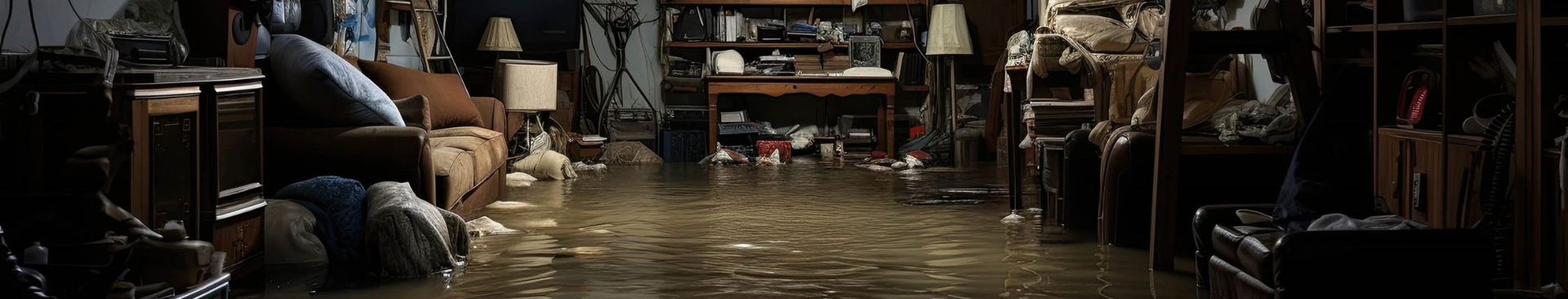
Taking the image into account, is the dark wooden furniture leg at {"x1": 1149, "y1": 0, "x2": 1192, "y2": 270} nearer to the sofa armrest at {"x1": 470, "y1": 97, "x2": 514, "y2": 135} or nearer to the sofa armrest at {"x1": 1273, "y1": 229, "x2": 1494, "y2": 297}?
the sofa armrest at {"x1": 1273, "y1": 229, "x2": 1494, "y2": 297}

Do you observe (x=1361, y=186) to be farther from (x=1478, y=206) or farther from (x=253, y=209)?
(x=253, y=209)

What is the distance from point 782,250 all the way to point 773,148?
4930mm

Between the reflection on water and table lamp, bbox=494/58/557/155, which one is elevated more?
table lamp, bbox=494/58/557/155

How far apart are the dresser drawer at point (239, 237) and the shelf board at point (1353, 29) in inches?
122

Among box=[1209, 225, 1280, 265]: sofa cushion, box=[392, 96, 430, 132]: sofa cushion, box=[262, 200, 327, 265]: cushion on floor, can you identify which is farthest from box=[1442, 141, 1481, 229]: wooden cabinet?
box=[392, 96, 430, 132]: sofa cushion

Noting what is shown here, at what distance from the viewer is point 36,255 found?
2.47 m

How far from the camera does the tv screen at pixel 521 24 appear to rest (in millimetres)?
9430

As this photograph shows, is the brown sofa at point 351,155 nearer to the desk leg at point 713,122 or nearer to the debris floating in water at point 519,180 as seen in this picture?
the debris floating in water at point 519,180

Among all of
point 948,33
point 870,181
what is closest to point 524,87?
point 870,181

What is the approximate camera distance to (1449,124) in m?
3.33

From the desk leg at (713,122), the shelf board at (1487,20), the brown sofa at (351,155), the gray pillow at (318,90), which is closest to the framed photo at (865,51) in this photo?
the desk leg at (713,122)

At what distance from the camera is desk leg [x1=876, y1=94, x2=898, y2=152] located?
9.49m

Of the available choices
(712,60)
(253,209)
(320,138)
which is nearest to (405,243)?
(253,209)

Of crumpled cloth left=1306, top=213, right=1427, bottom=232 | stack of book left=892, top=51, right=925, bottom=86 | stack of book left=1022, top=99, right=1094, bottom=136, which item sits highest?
stack of book left=892, top=51, right=925, bottom=86
